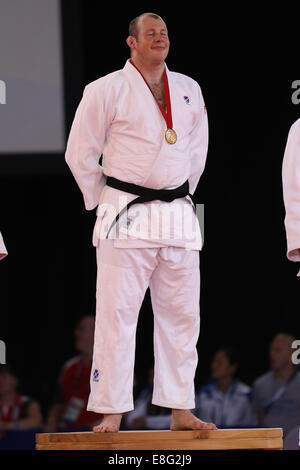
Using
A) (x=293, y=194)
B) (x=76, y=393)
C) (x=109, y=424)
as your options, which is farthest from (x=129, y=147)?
(x=76, y=393)

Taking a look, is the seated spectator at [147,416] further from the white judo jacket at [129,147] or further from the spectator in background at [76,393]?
the white judo jacket at [129,147]

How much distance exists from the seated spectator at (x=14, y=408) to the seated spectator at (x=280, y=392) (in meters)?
1.39

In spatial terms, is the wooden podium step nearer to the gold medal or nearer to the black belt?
the black belt

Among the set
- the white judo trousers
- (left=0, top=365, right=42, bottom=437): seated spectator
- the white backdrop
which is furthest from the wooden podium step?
the white backdrop

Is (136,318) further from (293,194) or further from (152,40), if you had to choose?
(152,40)

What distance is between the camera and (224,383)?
6449mm

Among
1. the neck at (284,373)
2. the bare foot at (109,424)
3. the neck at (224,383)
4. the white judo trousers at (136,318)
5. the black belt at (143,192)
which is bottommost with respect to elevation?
the neck at (224,383)

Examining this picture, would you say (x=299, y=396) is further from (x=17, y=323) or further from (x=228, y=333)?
(x=17, y=323)

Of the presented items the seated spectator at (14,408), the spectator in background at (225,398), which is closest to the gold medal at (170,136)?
the spectator in background at (225,398)

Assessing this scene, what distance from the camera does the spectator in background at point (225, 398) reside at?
629 centimetres

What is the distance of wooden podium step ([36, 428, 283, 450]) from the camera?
4.27m

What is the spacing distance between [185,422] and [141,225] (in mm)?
890

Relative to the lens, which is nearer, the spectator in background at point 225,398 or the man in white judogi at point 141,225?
the man in white judogi at point 141,225

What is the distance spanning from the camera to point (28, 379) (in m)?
7.58
